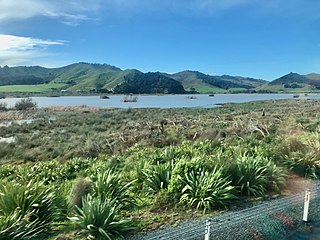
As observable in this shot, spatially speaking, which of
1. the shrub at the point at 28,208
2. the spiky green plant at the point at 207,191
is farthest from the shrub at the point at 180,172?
the shrub at the point at 28,208

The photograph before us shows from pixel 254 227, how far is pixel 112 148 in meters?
14.5

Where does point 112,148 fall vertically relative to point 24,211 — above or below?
below

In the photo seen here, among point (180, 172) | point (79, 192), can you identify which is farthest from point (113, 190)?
point (180, 172)

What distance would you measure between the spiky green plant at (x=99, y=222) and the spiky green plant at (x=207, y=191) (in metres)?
1.69

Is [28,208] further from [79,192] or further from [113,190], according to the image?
[113,190]

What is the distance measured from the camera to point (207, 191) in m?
6.74

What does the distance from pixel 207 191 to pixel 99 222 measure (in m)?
2.42

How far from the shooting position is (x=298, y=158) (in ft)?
32.8

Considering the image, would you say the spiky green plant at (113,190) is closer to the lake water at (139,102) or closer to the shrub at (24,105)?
the shrub at (24,105)

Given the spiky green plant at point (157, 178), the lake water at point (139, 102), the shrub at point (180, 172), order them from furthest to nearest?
the lake water at point (139, 102) → the spiky green plant at point (157, 178) → the shrub at point (180, 172)

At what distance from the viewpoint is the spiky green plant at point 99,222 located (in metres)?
5.07

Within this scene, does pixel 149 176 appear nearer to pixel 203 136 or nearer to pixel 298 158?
pixel 298 158

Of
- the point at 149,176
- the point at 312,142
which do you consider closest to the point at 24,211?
the point at 149,176

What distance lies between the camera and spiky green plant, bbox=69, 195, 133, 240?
5070mm
